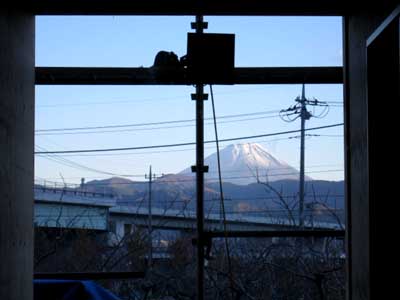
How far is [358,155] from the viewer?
9.45 feet

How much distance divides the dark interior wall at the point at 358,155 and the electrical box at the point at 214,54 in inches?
39.7

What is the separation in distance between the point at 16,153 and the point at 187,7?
110 cm

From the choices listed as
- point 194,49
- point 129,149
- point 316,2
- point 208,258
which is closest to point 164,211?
point 129,149

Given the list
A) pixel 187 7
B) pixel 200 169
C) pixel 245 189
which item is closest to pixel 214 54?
pixel 200 169

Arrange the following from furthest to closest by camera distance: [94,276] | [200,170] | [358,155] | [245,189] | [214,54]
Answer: [245,189] < [94,276] < [200,170] < [214,54] < [358,155]

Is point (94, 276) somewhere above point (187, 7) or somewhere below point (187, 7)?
below

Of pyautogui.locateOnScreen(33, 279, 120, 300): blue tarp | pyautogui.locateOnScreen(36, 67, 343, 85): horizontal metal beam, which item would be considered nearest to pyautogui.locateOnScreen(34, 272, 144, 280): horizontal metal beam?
pyautogui.locateOnScreen(33, 279, 120, 300): blue tarp

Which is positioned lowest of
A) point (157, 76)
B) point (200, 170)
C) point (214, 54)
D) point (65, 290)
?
point (65, 290)

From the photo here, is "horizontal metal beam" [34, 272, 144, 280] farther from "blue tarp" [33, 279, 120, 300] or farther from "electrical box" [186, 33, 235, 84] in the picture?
"electrical box" [186, 33, 235, 84]

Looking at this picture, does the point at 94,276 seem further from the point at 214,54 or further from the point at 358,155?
the point at 358,155

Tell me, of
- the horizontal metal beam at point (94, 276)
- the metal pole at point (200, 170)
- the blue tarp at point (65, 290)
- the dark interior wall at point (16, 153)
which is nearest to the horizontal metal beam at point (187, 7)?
the dark interior wall at point (16, 153)

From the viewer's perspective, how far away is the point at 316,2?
2920mm

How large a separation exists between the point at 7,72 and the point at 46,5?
55 centimetres

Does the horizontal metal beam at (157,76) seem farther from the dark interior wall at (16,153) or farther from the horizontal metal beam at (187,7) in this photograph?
the horizontal metal beam at (187,7)
